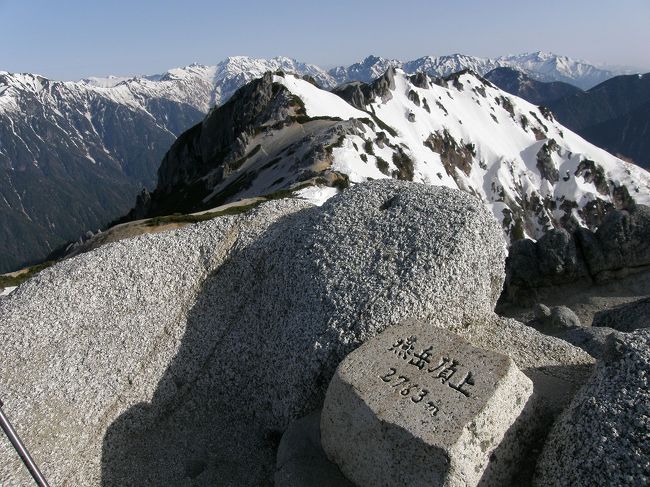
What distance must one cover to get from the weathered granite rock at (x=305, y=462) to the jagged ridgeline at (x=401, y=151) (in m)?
46.3

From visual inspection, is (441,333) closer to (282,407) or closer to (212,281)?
(282,407)

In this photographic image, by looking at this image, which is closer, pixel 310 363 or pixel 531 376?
pixel 531 376

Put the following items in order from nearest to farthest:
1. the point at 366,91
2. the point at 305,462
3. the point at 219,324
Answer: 1. the point at 305,462
2. the point at 219,324
3. the point at 366,91

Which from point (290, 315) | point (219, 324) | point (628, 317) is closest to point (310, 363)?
point (290, 315)

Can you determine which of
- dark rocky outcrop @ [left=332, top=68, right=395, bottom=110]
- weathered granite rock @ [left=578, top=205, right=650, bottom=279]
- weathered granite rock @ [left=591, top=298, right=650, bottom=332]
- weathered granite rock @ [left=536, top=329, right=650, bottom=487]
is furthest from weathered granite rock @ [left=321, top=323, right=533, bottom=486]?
dark rocky outcrop @ [left=332, top=68, right=395, bottom=110]

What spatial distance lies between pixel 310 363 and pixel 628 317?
25738 mm

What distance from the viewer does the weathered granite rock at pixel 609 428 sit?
1147 centimetres

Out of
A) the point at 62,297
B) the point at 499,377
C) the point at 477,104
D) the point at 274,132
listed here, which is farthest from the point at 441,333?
the point at 477,104

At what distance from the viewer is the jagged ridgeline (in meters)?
81.4

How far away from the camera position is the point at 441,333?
1650cm

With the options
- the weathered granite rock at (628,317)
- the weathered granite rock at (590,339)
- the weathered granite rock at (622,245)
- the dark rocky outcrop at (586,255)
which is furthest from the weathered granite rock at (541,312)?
the weathered granite rock at (590,339)

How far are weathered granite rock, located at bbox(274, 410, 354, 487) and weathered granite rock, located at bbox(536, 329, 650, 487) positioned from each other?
622 centimetres

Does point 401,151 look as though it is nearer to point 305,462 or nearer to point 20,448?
point 305,462

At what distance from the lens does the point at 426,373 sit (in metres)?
14.8
